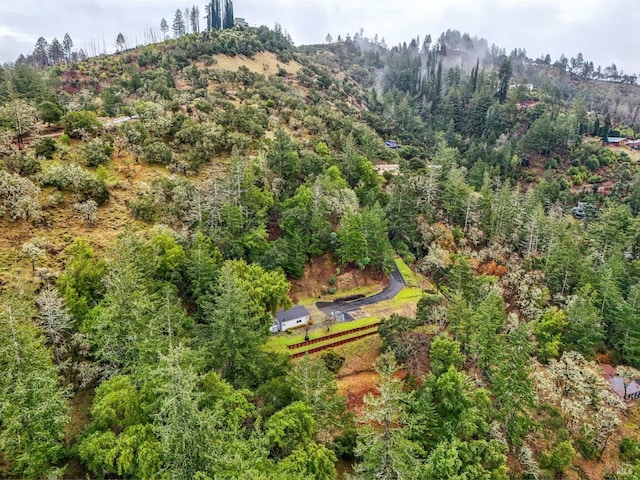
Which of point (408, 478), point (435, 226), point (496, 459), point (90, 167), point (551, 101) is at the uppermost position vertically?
point (551, 101)

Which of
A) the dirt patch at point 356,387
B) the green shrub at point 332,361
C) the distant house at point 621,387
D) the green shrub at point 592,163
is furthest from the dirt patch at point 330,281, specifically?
the green shrub at point 592,163

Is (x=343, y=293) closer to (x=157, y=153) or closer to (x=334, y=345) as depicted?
(x=334, y=345)

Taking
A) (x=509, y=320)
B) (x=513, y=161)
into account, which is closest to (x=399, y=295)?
(x=509, y=320)

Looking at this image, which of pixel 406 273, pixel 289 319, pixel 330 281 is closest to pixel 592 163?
pixel 406 273

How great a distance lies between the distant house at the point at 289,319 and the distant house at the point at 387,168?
33.5 metres

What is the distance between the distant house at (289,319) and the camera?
126 feet

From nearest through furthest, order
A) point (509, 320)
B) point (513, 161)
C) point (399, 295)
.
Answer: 1. point (509, 320)
2. point (399, 295)
3. point (513, 161)

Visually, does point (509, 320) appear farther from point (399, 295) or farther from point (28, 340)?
point (28, 340)

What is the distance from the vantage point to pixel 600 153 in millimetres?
102188

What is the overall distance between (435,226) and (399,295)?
15.4 m

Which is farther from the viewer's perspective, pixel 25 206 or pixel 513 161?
pixel 513 161

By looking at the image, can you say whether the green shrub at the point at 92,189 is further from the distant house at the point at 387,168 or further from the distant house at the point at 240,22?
the distant house at the point at 240,22

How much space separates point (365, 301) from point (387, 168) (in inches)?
1326

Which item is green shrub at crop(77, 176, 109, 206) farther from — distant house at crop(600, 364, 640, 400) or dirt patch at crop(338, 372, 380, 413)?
distant house at crop(600, 364, 640, 400)
